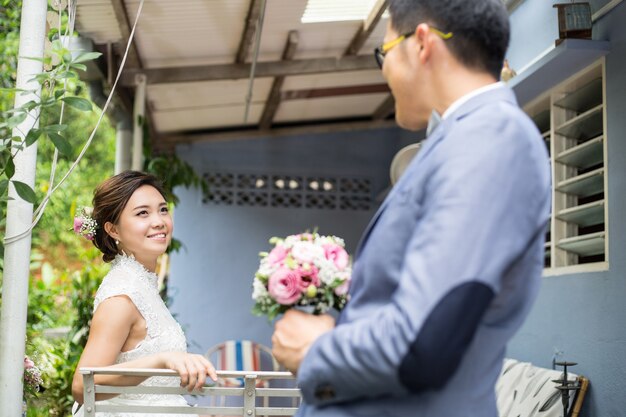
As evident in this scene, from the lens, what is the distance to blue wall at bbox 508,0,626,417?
141 inches

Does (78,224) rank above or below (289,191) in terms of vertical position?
below

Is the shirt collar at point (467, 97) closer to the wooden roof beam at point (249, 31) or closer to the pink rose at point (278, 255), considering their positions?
the pink rose at point (278, 255)

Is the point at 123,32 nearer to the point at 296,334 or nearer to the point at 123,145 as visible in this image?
the point at 123,145

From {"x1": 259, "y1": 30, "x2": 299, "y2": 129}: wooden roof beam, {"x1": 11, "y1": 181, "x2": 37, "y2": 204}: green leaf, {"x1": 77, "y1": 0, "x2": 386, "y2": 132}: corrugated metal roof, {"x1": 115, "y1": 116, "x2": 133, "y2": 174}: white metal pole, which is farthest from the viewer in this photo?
{"x1": 115, "y1": 116, "x2": 133, "y2": 174}: white metal pole

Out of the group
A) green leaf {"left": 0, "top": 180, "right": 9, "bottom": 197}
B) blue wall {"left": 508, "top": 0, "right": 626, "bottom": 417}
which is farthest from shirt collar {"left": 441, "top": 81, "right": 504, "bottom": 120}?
blue wall {"left": 508, "top": 0, "right": 626, "bottom": 417}

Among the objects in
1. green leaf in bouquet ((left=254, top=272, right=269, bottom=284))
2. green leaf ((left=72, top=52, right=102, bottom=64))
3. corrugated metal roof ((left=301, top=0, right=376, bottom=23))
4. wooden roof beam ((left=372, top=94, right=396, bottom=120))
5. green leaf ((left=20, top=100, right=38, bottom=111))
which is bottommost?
green leaf in bouquet ((left=254, top=272, right=269, bottom=284))

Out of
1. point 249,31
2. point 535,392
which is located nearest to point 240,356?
point 249,31

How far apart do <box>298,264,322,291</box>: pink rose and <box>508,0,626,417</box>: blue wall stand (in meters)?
2.44

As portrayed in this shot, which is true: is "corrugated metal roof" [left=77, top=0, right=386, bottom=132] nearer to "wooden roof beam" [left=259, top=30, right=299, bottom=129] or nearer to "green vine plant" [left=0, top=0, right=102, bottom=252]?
"wooden roof beam" [left=259, top=30, right=299, bottom=129]

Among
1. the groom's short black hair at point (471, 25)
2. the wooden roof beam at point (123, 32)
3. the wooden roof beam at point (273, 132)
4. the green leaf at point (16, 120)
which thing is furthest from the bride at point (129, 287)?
the wooden roof beam at point (273, 132)

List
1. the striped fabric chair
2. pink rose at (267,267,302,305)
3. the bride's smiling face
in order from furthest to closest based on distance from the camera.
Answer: the striped fabric chair, the bride's smiling face, pink rose at (267,267,302,305)

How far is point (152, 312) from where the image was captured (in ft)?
8.54

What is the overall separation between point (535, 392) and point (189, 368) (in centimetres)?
241

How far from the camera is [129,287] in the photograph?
2.56 meters
